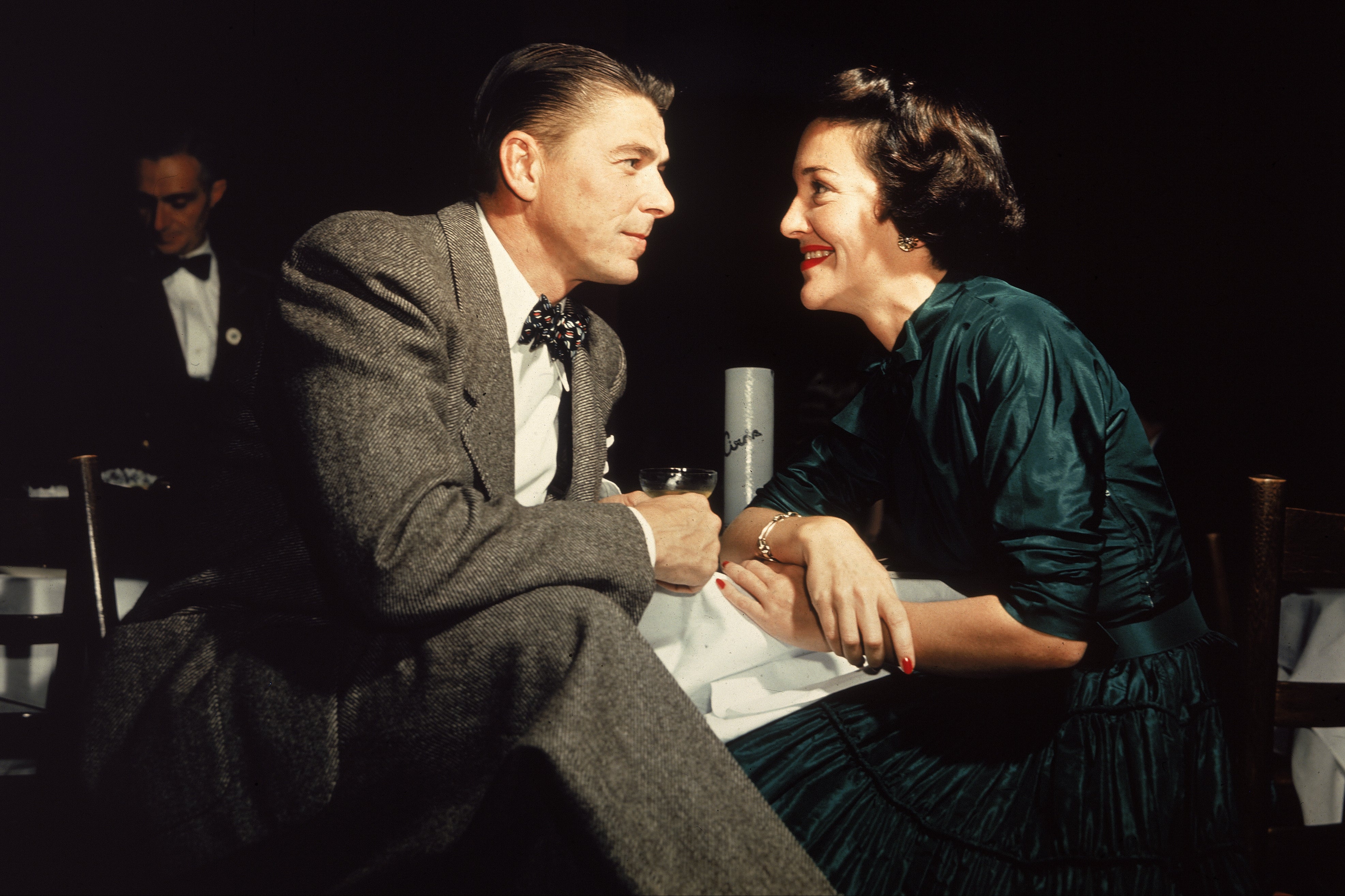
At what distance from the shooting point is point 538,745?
749 mm

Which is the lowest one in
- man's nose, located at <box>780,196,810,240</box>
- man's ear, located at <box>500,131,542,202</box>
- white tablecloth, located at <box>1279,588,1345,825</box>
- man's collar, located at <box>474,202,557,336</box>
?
white tablecloth, located at <box>1279,588,1345,825</box>

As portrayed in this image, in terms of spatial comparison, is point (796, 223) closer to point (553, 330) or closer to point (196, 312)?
point (553, 330)

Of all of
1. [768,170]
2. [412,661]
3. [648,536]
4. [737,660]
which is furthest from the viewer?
[768,170]

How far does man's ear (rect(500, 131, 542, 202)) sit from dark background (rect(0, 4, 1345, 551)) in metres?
0.31

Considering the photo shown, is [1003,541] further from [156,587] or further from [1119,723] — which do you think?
[156,587]

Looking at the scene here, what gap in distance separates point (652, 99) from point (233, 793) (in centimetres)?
132

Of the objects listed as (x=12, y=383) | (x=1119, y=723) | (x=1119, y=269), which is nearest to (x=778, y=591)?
(x=1119, y=723)

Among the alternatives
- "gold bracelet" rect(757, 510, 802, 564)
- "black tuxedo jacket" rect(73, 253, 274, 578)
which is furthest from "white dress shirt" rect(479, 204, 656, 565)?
"black tuxedo jacket" rect(73, 253, 274, 578)

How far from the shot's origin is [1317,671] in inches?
69.7

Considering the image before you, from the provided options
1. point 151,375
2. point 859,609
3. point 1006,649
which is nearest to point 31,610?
point 151,375

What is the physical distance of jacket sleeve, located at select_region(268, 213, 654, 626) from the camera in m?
0.88

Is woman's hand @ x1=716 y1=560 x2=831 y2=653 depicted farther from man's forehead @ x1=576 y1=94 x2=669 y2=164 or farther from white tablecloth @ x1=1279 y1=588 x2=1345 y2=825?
white tablecloth @ x1=1279 y1=588 x2=1345 y2=825

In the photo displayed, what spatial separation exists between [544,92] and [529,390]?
1.81 feet

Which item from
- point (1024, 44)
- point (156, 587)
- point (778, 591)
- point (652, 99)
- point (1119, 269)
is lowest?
point (778, 591)
